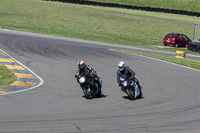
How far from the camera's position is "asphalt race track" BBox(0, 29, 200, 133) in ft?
29.7

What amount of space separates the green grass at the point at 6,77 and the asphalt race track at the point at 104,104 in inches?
54.6

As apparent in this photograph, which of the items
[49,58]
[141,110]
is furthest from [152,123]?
[49,58]

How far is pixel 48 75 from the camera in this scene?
16.9m

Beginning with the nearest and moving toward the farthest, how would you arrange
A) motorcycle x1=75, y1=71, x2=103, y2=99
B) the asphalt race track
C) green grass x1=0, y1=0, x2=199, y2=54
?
the asphalt race track < motorcycle x1=75, y1=71, x2=103, y2=99 < green grass x1=0, y1=0, x2=199, y2=54

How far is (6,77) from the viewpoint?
15711mm

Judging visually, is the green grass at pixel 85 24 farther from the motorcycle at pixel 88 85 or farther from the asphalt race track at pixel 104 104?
the motorcycle at pixel 88 85

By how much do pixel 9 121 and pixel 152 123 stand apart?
3.77 m

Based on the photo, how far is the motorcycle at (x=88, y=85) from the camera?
1255 centimetres

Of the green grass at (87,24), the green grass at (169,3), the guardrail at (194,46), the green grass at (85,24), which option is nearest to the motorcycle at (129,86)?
the green grass at (87,24)

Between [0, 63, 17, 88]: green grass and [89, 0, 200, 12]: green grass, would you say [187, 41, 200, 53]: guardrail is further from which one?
[89, 0, 200, 12]: green grass

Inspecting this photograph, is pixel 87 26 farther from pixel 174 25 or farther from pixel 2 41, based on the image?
pixel 2 41

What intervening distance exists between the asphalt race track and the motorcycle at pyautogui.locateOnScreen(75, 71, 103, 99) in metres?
0.30

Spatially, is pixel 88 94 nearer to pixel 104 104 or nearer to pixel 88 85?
pixel 88 85

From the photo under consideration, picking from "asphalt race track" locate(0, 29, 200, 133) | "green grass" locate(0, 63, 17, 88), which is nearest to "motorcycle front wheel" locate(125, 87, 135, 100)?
"asphalt race track" locate(0, 29, 200, 133)
